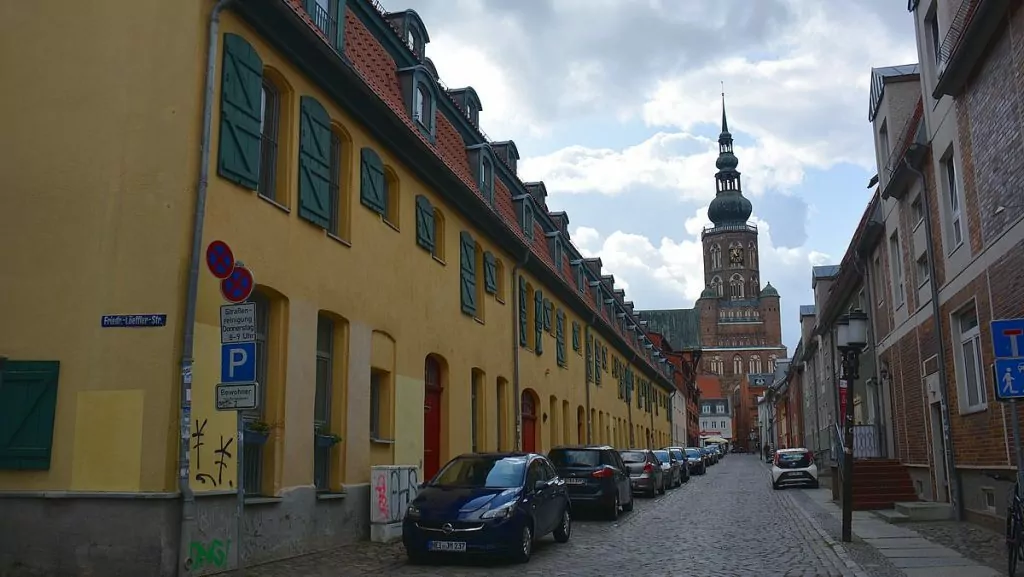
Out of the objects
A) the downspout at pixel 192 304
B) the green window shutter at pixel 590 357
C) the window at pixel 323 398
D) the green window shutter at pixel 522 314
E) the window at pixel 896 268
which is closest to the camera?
the downspout at pixel 192 304

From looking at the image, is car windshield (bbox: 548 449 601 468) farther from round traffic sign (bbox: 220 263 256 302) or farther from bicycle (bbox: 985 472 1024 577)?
round traffic sign (bbox: 220 263 256 302)

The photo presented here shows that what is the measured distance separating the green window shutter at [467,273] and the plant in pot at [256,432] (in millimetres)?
8825

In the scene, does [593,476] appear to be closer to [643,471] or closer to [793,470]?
[643,471]

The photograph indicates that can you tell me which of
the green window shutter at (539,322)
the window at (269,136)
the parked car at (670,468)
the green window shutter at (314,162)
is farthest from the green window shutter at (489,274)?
the parked car at (670,468)

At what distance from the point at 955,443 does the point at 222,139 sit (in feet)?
45.8

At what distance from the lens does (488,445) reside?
72.8 feet

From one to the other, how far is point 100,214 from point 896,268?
19.0 m

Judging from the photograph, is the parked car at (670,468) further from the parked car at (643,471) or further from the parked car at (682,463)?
the parked car at (643,471)

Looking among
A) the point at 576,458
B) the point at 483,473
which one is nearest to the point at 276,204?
the point at 483,473

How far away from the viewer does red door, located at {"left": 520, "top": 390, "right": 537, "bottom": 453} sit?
26.6m

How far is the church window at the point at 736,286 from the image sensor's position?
157000mm

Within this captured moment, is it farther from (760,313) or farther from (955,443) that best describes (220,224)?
(760,313)

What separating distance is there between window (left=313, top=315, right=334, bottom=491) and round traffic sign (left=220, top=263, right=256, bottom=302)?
16.4ft

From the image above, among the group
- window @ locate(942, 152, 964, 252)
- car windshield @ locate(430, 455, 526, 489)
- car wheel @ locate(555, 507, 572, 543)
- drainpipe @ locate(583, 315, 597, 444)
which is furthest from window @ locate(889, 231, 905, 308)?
drainpipe @ locate(583, 315, 597, 444)
